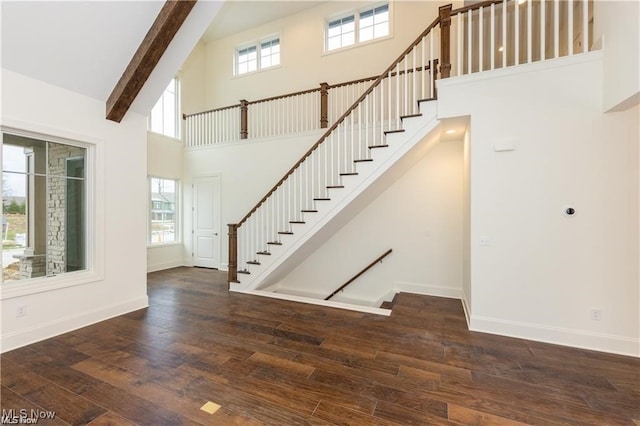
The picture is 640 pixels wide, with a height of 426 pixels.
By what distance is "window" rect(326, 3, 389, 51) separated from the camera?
595 centimetres

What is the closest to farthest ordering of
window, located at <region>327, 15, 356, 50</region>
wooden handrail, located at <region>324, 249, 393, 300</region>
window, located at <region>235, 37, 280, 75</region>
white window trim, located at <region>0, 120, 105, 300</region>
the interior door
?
white window trim, located at <region>0, 120, 105, 300</region>
wooden handrail, located at <region>324, 249, 393, 300</region>
window, located at <region>327, 15, 356, 50</region>
the interior door
window, located at <region>235, 37, 280, 75</region>

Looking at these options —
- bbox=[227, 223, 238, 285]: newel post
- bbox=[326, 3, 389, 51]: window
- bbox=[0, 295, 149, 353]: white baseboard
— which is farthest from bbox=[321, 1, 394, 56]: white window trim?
bbox=[0, 295, 149, 353]: white baseboard

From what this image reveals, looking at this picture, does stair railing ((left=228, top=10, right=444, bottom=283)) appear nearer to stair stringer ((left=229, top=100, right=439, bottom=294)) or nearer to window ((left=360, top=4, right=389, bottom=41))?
stair stringer ((left=229, top=100, right=439, bottom=294))

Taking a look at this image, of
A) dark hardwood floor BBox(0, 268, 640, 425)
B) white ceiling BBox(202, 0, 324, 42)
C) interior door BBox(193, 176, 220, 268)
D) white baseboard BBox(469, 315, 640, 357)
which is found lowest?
dark hardwood floor BBox(0, 268, 640, 425)

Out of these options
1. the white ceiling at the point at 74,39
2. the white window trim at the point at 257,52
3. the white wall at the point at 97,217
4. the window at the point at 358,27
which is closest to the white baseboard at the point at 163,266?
the white wall at the point at 97,217

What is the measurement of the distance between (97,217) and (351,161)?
3595 millimetres

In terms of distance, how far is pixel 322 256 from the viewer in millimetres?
5426

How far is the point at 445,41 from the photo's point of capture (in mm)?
3482

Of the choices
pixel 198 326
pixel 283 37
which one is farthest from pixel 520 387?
pixel 283 37

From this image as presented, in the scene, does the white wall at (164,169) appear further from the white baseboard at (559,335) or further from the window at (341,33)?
the white baseboard at (559,335)

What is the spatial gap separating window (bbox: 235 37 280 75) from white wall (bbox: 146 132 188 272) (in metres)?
2.78

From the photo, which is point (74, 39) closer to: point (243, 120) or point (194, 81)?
point (243, 120)

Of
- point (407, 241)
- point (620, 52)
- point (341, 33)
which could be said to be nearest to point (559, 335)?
point (407, 241)

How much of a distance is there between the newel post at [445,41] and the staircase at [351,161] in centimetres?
1
